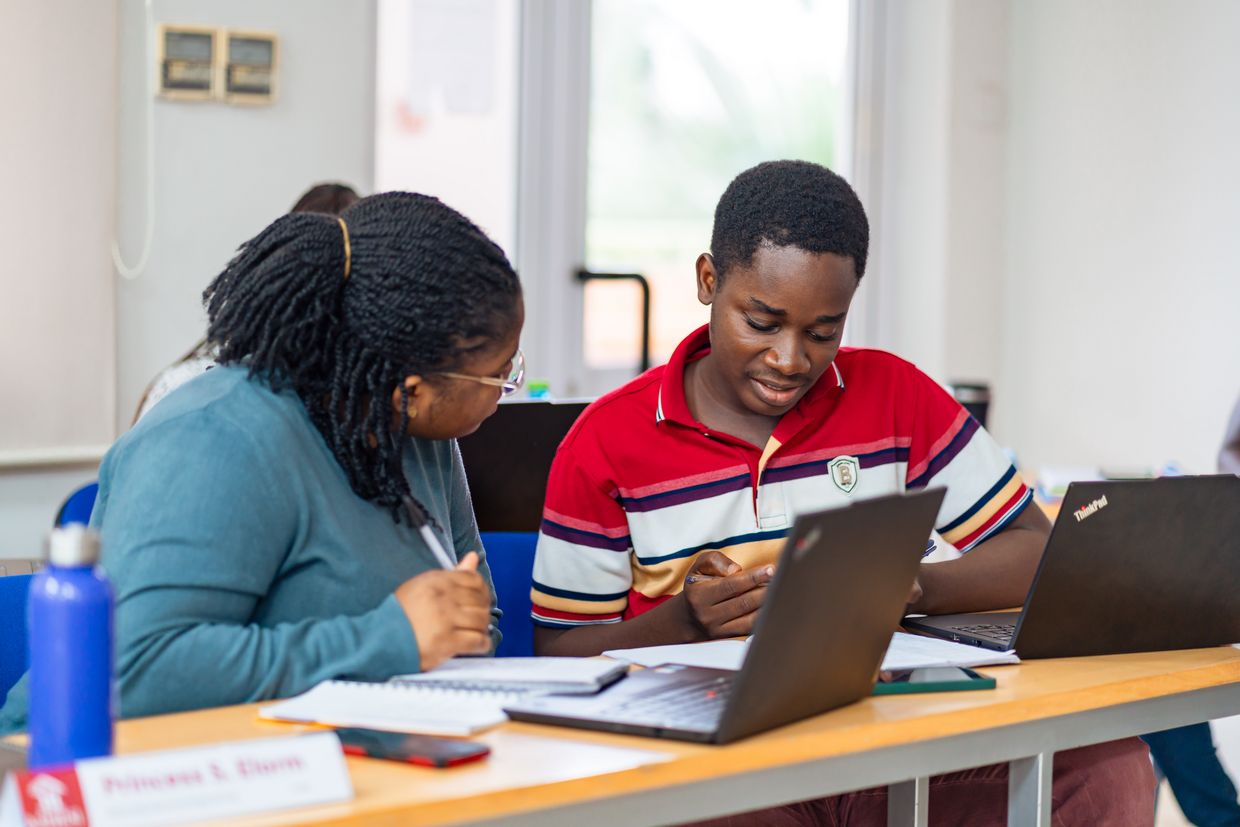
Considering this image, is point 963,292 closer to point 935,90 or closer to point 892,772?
point 935,90

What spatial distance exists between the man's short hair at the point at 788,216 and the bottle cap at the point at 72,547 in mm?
1001

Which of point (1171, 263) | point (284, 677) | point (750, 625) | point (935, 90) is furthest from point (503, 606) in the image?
point (935, 90)

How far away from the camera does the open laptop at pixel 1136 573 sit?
145 centimetres

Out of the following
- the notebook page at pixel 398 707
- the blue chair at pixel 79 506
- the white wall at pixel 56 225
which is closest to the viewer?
the notebook page at pixel 398 707

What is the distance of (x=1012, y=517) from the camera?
6.19 ft

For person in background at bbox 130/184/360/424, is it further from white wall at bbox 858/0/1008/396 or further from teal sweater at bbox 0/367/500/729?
white wall at bbox 858/0/1008/396

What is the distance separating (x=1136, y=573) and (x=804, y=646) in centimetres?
52

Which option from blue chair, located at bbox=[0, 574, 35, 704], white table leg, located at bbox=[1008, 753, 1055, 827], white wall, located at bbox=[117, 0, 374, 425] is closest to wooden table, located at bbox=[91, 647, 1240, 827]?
white table leg, located at bbox=[1008, 753, 1055, 827]

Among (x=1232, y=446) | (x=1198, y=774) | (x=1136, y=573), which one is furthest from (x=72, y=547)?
(x=1232, y=446)

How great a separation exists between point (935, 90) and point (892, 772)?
3284mm

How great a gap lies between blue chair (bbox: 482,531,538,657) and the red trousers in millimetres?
415

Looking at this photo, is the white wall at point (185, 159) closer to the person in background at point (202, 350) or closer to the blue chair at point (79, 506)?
the person in background at point (202, 350)

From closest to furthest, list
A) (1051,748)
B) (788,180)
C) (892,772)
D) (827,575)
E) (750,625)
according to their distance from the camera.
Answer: (827,575) < (892,772) < (1051,748) < (750,625) < (788,180)

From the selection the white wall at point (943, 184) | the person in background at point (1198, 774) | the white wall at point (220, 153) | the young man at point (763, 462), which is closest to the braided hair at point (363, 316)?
the young man at point (763, 462)
